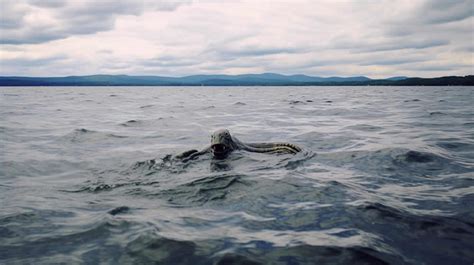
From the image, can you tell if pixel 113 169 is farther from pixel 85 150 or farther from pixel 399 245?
pixel 399 245

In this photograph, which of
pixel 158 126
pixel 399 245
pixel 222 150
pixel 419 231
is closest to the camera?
pixel 399 245

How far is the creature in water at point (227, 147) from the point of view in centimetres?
1227

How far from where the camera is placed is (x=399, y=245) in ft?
18.2

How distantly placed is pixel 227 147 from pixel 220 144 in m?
0.39

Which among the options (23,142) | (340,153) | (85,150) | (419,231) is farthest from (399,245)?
(23,142)

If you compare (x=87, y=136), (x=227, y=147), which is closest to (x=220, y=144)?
(x=227, y=147)

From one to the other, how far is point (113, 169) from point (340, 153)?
266 inches

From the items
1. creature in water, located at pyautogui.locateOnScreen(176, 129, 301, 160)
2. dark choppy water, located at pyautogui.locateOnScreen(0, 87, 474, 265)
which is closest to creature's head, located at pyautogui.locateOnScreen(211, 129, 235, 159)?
creature in water, located at pyautogui.locateOnScreen(176, 129, 301, 160)

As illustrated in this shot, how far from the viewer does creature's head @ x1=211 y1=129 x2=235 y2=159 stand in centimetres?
1224

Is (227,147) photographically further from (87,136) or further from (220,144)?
(87,136)

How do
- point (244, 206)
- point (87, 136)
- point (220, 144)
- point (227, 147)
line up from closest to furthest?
point (244, 206) < point (220, 144) < point (227, 147) < point (87, 136)

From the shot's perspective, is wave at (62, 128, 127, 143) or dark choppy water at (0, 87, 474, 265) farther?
wave at (62, 128, 127, 143)

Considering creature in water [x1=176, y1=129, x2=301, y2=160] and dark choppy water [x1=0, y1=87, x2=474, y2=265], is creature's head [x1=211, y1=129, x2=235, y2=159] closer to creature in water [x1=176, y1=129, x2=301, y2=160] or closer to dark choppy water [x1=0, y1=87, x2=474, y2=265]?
creature in water [x1=176, y1=129, x2=301, y2=160]

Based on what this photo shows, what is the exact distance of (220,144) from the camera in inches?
482
